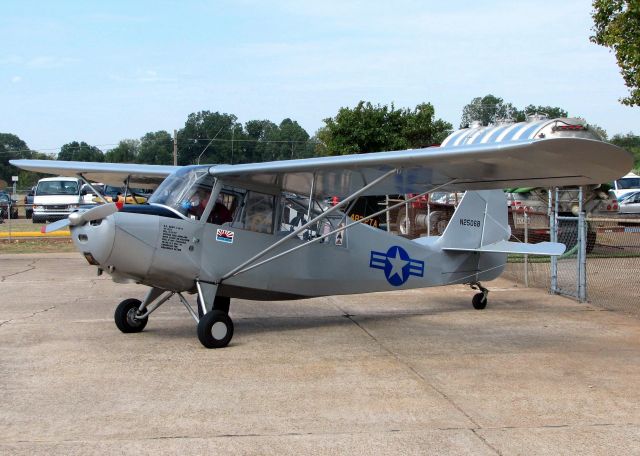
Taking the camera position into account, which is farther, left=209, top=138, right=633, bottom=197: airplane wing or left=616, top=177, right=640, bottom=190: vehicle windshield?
left=616, top=177, right=640, bottom=190: vehicle windshield

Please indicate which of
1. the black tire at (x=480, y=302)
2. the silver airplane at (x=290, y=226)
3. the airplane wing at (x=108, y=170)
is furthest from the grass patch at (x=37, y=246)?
the black tire at (x=480, y=302)

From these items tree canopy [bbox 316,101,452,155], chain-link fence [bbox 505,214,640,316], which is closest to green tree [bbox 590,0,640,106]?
chain-link fence [bbox 505,214,640,316]

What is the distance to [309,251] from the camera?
9.57m

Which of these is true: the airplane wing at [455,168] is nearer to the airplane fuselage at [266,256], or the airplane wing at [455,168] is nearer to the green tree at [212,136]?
the airplane fuselage at [266,256]

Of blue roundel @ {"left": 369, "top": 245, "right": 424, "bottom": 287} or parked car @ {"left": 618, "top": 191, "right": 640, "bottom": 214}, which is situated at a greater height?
parked car @ {"left": 618, "top": 191, "right": 640, "bottom": 214}

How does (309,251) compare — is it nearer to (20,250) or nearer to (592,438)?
(592,438)

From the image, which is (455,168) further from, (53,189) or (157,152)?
(157,152)

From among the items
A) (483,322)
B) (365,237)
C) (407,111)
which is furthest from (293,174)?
(407,111)

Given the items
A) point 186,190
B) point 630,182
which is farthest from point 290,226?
point 630,182

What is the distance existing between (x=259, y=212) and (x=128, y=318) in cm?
221

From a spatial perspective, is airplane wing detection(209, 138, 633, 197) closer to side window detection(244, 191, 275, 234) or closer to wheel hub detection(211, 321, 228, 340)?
side window detection(244, 191, 275, 234)

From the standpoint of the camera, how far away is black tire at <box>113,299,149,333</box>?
350 inches

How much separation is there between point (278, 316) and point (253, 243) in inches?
78.6

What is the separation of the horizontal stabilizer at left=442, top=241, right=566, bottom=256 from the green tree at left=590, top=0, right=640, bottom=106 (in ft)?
13.9
